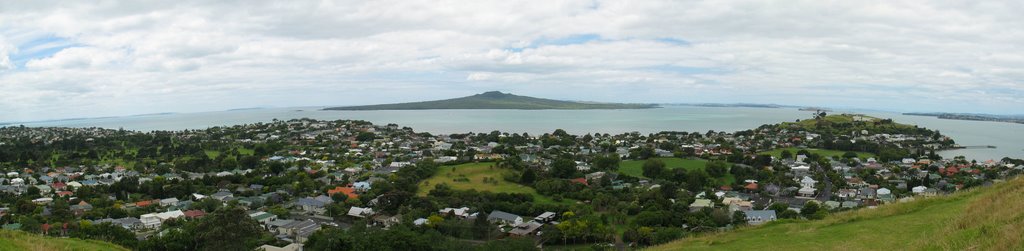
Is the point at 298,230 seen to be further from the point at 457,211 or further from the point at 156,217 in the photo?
the point at 156,217

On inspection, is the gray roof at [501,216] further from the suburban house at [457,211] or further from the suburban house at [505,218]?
the suburban house at [457,211]

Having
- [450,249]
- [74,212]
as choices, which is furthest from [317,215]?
[450,249]

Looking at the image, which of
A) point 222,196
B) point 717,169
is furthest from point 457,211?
point 717,169

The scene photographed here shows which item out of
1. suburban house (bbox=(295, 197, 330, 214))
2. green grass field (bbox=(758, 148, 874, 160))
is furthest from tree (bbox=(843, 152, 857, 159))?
suburban house (bbox=(295, 197, 330, 214))

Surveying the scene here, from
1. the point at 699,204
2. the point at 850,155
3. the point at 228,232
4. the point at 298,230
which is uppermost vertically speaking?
the point at 228,232

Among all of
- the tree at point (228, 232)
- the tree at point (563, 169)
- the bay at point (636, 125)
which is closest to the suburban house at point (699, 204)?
the tree at point (563, 169)

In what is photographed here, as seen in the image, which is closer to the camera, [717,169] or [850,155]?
[717,169]
